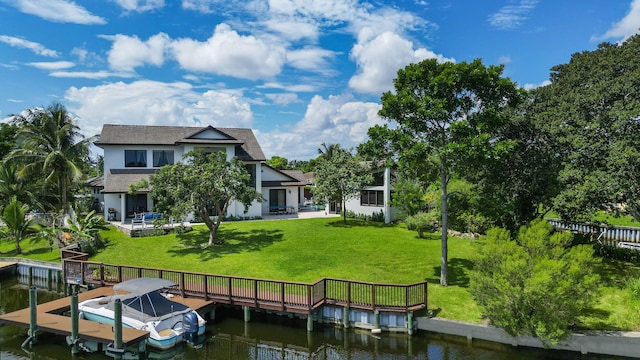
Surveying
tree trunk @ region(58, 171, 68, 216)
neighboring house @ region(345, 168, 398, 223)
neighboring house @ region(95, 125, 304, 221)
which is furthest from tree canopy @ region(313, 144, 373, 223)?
tree trunk @ region(58, 171, 68, 216)

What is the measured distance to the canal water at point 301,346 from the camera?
12.3m

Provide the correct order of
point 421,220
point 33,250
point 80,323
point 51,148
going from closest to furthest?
point 80,323 < point 33,250 < point 421,220 < point 51,148

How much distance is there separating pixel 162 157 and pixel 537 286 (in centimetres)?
A: 3046

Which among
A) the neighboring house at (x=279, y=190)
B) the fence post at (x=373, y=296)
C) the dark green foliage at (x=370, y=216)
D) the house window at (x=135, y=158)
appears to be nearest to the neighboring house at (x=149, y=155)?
the house window at (x=135, y=158)

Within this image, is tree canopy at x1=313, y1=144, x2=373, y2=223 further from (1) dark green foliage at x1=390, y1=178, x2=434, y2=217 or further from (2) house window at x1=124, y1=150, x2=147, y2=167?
(2) house window at x1=124, y1=150, x2=147, y2=167

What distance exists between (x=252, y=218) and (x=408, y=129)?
63.4 ft

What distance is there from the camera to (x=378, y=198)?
33.6m

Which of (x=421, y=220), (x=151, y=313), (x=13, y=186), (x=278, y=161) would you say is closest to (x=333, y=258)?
(x=421, y=220)

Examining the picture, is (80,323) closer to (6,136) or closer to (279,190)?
(279,190)

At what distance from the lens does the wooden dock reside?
1242 cm

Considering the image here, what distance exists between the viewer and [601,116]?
16.1 meters

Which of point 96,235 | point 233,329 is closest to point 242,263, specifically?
point 233,329

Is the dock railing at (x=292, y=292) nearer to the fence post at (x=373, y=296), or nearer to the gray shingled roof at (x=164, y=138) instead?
the fence post at (x=373, y=296)

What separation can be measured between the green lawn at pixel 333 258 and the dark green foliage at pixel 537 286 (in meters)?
1.52
